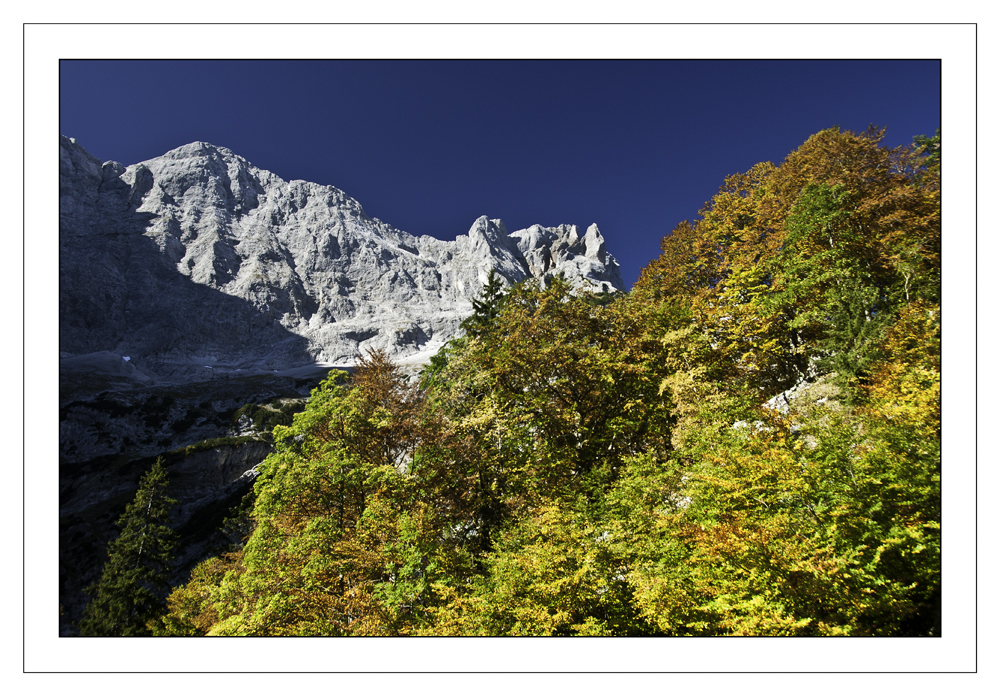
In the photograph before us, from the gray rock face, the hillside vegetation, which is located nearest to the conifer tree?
the hillside vegetation

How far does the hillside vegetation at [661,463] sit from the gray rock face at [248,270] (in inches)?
3490

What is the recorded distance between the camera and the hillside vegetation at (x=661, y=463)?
5191 mm

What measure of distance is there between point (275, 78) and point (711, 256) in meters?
17.7

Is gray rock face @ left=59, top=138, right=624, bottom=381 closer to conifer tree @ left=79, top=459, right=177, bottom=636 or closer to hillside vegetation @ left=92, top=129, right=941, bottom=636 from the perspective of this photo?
conifer tree @ left=79, top=459, right=177, bottom=636

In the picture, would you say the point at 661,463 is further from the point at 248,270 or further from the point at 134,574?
the point at 248,270

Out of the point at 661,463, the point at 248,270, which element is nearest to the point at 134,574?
the point at 661,463

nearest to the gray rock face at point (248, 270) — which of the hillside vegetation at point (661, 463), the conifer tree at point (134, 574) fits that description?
the conifer tree at point (134, 574)

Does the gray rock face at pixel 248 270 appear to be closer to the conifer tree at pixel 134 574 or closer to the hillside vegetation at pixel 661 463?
the conifer tree at pixel 134 574

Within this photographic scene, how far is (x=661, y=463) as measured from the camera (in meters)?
8.76

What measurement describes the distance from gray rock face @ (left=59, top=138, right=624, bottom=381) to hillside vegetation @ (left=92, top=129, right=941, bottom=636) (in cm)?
8863

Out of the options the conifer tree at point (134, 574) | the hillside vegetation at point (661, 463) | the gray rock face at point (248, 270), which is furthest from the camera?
the gray rock face at point (248, 270)

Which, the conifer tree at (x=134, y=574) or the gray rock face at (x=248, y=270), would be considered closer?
the conifer tree at (x=134, y=574)

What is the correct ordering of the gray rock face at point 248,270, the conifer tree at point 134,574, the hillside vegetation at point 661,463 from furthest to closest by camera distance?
the gray rock face at point 248,270 < the conifer tree at point 134,574 < the hillside vegetation at point 661,463
